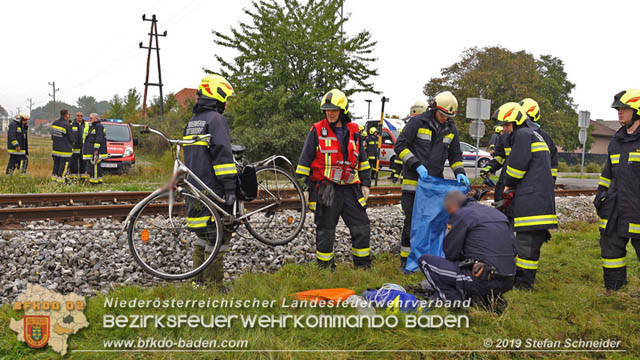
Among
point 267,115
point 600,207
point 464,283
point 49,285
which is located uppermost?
point 267,115

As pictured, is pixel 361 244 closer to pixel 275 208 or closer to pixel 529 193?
pixel 275 208

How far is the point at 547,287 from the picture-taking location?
480 centimetres

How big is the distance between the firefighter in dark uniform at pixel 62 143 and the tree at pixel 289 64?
19.8 ft

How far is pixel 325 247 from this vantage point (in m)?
4.85

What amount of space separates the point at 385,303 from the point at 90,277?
3110 millimetres

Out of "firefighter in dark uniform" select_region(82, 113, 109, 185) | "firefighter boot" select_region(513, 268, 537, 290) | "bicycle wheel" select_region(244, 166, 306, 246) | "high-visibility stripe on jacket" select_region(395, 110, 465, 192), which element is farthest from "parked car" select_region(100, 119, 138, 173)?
"firefighter boot" select_region(513, 268, 537, 290)

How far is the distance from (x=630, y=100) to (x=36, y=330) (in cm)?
559

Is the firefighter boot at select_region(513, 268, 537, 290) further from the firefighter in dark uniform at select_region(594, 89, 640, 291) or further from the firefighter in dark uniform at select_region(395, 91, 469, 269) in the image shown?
the firefighter in dark uniform at select_region(395, 91, 469, 269)

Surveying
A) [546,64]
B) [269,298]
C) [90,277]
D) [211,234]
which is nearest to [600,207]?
[269,298]

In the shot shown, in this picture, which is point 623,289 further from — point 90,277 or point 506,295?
point 90,277

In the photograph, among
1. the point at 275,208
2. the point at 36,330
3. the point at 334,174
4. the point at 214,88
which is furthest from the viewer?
the point at 275,208

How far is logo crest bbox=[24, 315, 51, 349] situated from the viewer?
2.94 m

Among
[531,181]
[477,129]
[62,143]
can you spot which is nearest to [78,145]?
[62,143]

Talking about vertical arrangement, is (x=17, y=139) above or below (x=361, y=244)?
above
